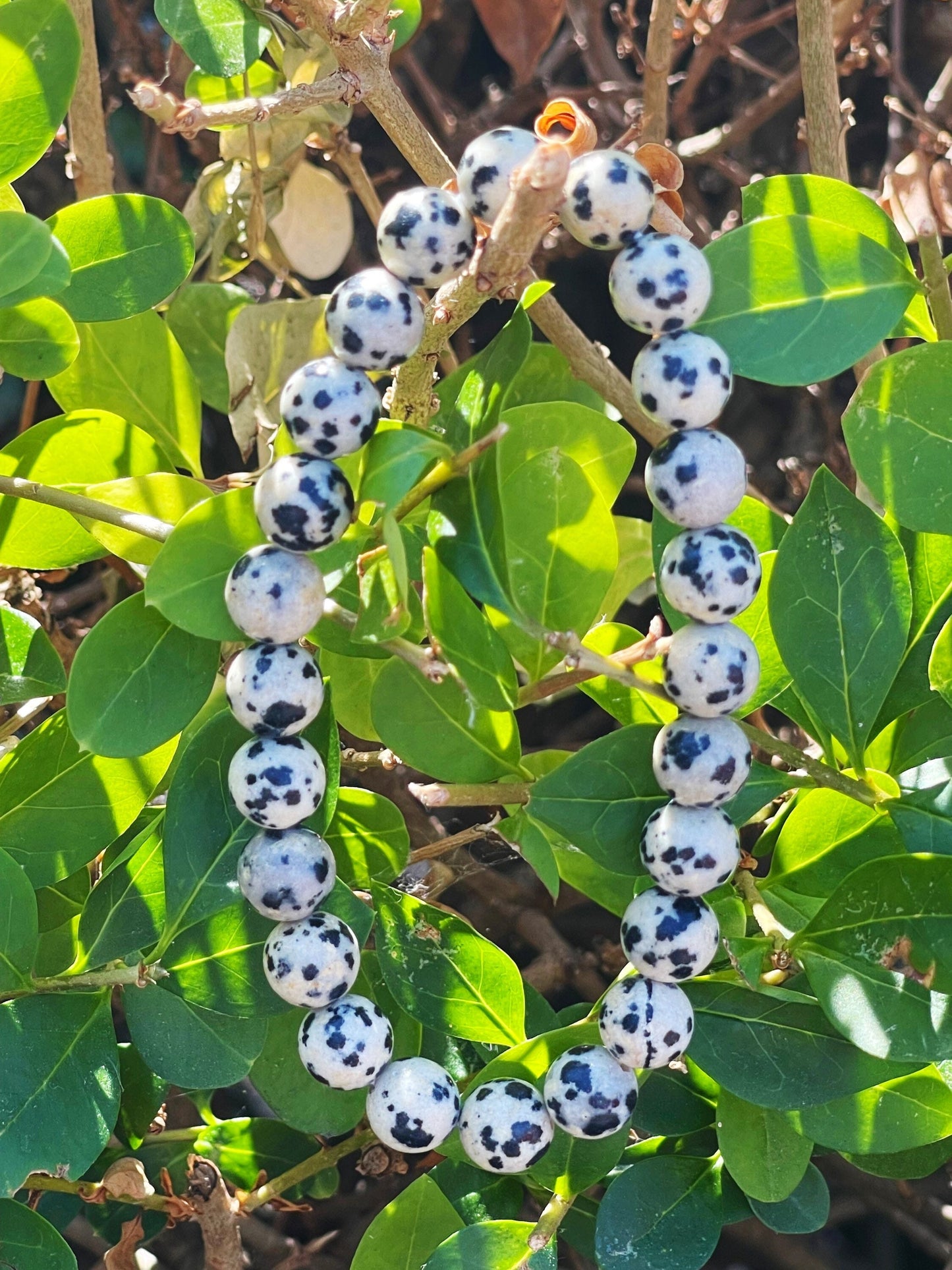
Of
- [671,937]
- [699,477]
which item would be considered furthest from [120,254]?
[671,937]

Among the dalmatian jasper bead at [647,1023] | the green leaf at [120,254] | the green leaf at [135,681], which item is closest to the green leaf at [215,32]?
the green leaf at [120,254]

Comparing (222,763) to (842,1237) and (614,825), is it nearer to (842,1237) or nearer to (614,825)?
(614,825)

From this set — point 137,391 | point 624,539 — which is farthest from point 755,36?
point 137,391

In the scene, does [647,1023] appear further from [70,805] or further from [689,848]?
[70,805]

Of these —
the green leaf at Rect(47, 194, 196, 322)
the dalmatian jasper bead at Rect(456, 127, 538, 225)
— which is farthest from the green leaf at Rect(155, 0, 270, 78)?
the dalmatian jasper bead at Rect(456, 127, 538, 225)

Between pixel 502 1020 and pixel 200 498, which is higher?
pixel 200 498

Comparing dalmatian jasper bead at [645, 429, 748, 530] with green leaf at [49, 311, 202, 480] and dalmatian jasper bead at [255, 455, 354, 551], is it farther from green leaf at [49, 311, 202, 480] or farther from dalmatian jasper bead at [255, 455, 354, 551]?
green leaf at [49, 311, 202, 480]

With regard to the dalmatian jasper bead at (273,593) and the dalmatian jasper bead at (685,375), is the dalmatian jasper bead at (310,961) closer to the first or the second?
the dalmatian jasper bead at (273,593)
